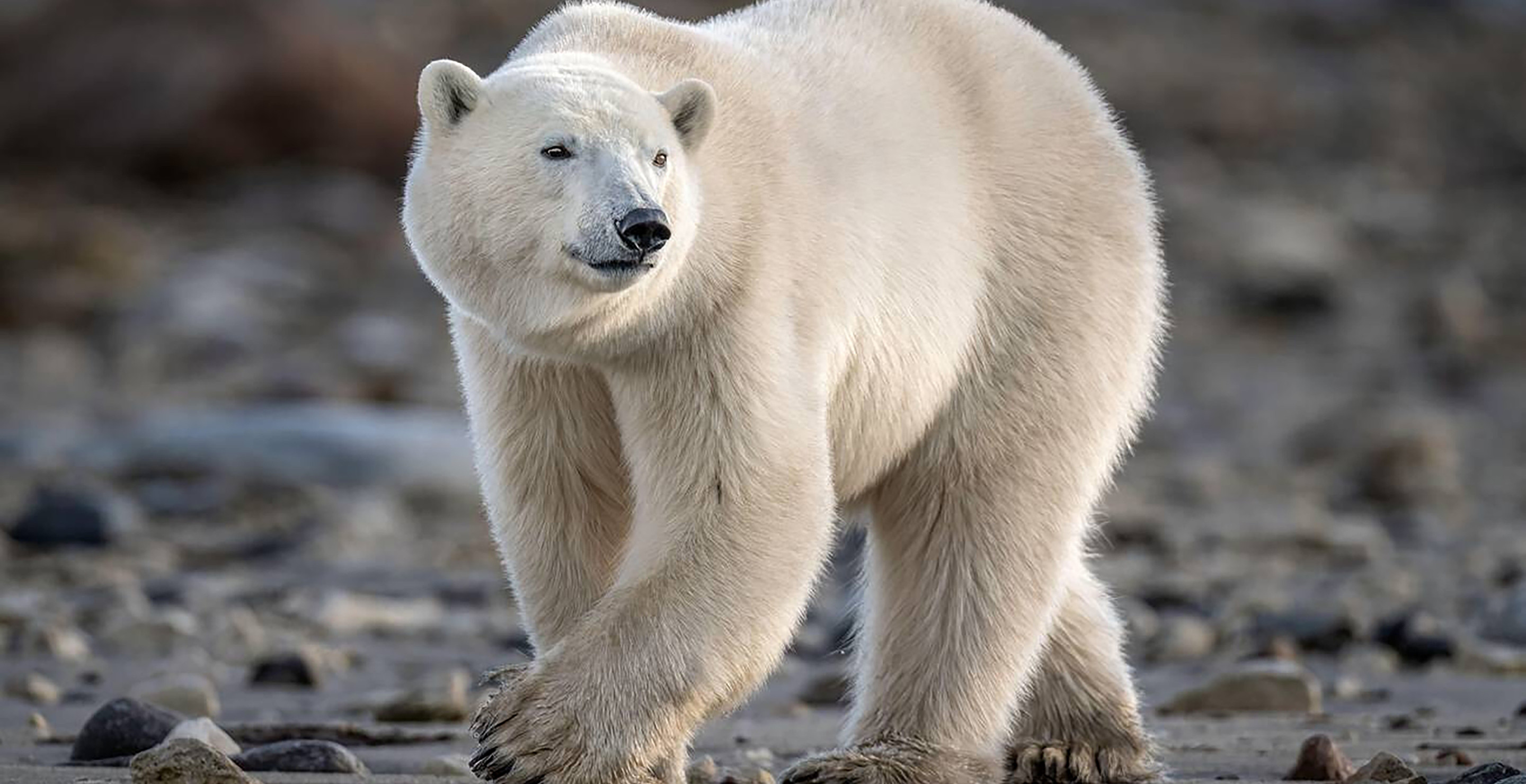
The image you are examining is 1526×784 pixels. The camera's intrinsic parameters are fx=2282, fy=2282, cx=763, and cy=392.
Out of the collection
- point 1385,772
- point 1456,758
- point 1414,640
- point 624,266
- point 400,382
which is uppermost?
point 624,266

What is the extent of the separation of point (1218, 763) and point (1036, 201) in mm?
1406

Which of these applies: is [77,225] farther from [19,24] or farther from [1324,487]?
[1324,487]

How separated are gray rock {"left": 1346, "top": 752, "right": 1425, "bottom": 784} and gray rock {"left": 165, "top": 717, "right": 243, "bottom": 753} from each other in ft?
7.84

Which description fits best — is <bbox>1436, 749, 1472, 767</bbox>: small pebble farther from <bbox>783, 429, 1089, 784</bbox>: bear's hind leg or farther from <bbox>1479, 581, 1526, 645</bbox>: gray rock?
<bbox>1479, 581, 1526, 645</bbox>: gray rock

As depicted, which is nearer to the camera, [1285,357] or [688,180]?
[688,180]

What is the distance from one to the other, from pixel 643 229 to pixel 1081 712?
2.05 metres

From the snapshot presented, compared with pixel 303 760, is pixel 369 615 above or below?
below

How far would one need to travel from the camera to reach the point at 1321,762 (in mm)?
4941

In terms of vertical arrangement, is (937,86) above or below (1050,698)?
above

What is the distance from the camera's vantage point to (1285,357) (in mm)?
17375

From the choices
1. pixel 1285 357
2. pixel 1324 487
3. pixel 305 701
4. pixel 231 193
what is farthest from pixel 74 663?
pixel 231 193

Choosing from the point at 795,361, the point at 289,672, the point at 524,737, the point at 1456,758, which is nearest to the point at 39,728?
the point at 289,672

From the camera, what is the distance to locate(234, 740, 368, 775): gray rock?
478cm

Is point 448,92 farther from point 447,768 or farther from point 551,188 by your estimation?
point 447,768
